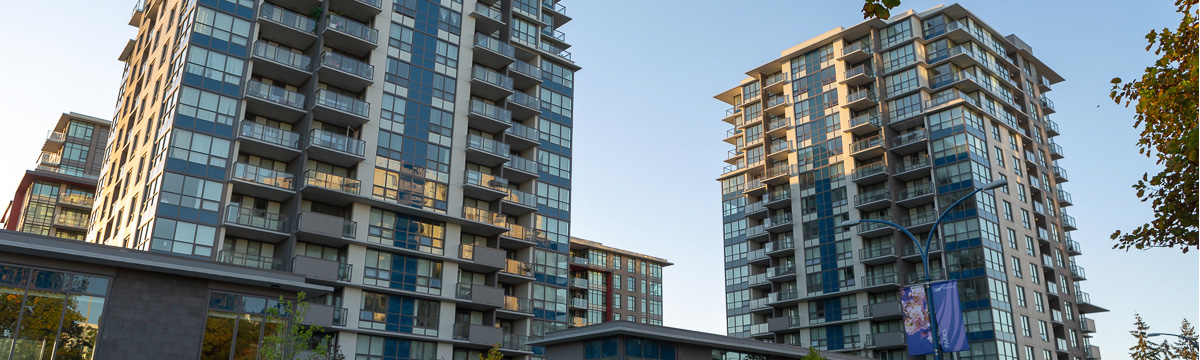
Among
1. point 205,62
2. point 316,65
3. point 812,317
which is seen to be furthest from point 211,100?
point 812,317

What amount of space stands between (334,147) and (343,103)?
10.3 ft

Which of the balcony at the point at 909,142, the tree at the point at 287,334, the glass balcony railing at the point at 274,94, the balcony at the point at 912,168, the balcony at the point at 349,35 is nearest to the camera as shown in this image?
the tree at the point at 287,334

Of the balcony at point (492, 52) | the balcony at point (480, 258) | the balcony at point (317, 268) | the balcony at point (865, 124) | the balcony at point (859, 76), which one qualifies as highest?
the balcony at point (859, 76)

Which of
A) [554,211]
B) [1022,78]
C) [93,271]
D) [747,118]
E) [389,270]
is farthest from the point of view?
[747,118]

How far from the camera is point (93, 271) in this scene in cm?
3219

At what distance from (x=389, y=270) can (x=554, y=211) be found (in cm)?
1634

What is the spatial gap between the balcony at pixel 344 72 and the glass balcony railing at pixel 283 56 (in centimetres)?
115

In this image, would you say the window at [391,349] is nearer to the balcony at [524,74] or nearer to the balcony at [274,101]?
the balcony at [274,101]

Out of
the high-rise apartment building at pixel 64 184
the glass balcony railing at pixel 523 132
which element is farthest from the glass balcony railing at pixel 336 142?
the high-rise apartment building at pixel 64 184

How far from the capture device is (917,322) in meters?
26.4

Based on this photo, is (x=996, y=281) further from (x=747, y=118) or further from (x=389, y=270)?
(x=389, y=270)

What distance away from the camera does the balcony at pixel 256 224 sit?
160 feet

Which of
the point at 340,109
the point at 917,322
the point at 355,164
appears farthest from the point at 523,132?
the point at 917,322

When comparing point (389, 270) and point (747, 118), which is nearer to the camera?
point (389, 270)
